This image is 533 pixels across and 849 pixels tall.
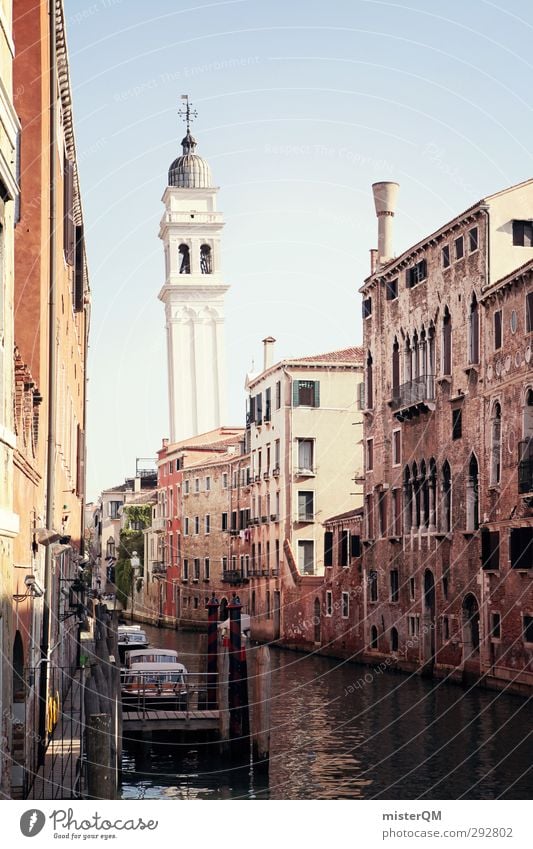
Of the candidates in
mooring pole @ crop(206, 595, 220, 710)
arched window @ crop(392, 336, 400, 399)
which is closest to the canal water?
mooring pole @ crop(206, 595, 220, 710)

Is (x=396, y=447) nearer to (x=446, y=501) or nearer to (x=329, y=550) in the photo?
(x=446, y=501)

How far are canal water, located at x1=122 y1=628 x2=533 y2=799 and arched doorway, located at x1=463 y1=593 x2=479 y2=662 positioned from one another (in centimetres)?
93

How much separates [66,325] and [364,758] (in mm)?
8403

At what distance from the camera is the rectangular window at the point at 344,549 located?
43.1m

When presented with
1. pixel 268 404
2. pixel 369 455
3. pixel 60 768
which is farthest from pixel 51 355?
pixel 268 404

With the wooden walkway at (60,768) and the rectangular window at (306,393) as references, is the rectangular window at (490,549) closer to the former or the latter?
the wooden walkway at (60,768)

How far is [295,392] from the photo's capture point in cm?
5128

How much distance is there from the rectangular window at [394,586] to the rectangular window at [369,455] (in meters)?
3.93

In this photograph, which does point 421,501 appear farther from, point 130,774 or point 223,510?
point 223,510

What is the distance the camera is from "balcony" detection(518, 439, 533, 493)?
27609 millimetres

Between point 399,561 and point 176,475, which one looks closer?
point 399,561

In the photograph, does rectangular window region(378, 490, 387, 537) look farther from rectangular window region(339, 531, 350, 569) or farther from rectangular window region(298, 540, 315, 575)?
rectangular window region(298, 540, 315, 575)

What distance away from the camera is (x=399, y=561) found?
123 feet
